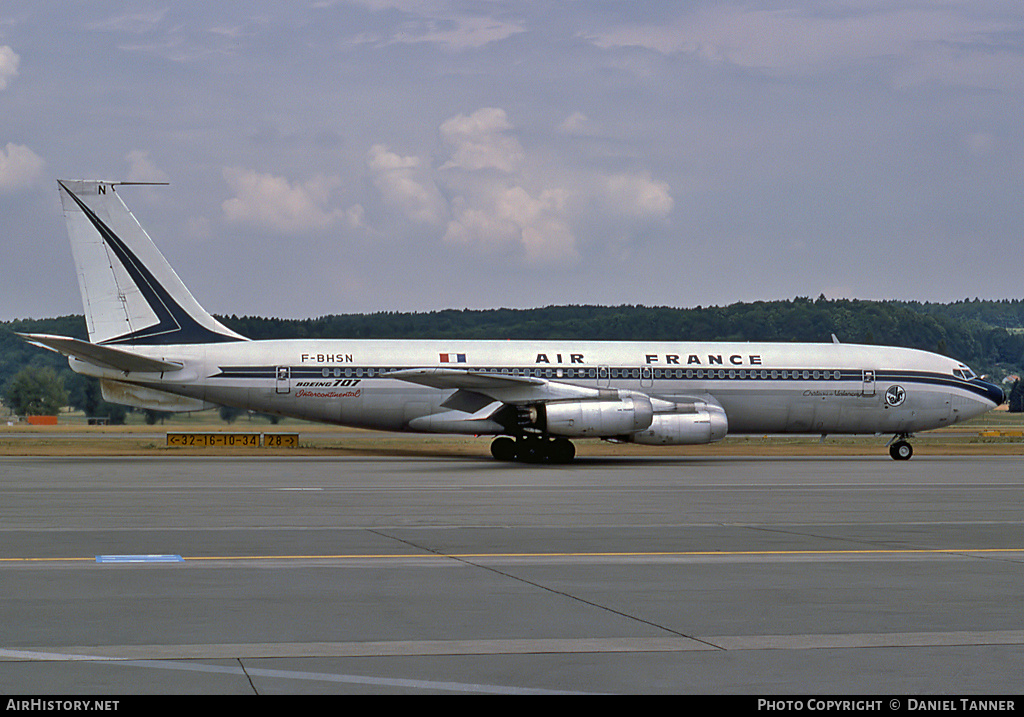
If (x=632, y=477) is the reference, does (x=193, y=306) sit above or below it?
above

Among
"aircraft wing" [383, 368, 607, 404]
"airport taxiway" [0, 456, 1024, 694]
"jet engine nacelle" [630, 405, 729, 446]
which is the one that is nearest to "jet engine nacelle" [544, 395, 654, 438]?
"jet engine nacelle" [630, 405, 729, 446]

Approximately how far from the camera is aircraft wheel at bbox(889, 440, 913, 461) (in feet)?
128

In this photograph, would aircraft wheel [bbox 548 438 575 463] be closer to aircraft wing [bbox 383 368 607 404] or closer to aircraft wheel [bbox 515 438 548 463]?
aircraft wheel [bbox 515 438 548 463]

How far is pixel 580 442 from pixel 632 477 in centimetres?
2367

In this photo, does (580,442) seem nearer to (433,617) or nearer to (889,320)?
(433,617)

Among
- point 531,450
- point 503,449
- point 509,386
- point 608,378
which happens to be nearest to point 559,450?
point 531,450

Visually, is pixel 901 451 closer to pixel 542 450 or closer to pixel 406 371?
pixel 542 450

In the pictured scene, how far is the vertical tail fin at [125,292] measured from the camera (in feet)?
120

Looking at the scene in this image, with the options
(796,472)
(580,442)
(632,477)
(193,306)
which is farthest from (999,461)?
(193,306)

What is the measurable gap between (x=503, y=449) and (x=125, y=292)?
13751 mm

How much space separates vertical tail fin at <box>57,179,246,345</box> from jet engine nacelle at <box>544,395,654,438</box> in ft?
39.4

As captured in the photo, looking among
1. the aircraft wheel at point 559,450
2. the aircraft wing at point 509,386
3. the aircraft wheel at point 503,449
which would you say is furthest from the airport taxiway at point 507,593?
the aircraft wheel at point 503,449

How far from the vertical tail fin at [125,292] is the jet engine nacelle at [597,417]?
11994mm

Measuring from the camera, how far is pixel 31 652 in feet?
24.0
